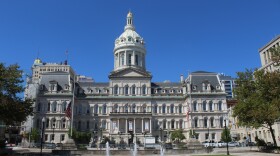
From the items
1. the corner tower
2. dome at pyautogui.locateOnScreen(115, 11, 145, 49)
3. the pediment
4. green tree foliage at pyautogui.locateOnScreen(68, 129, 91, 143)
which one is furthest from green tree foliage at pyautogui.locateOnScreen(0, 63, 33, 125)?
dome at pyautogui.locateOnScreen(115, 11, 145, 49)

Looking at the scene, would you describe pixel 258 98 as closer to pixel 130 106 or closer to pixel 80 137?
pixel 130 106

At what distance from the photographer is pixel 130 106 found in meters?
77.2

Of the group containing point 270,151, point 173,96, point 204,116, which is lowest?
point 270,151

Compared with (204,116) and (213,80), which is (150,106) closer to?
(204,116)

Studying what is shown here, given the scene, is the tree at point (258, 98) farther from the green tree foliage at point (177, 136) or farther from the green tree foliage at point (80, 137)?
the green tree foliage at point (80, 137)

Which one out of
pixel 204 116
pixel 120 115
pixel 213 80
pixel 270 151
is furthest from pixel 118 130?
pixel 270 151

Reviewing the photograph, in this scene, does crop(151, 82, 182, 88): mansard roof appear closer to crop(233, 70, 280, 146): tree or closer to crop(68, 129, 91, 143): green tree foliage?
crop(68, 129, 91, 143): green tree foliage

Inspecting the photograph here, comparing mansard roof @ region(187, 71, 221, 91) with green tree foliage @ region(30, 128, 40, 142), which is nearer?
green tree foliage @ region(30, 128, 40, 142)

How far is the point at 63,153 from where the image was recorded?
36188 millimetres

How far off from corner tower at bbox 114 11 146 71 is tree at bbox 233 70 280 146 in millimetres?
47836

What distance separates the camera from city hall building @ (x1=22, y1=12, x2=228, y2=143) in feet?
244

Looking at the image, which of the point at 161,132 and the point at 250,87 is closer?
the point at 250,87

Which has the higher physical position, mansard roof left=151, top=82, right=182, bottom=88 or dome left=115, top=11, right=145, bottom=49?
dome left=115, top=11, right=145, bottom=49

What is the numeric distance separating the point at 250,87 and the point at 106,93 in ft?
146
